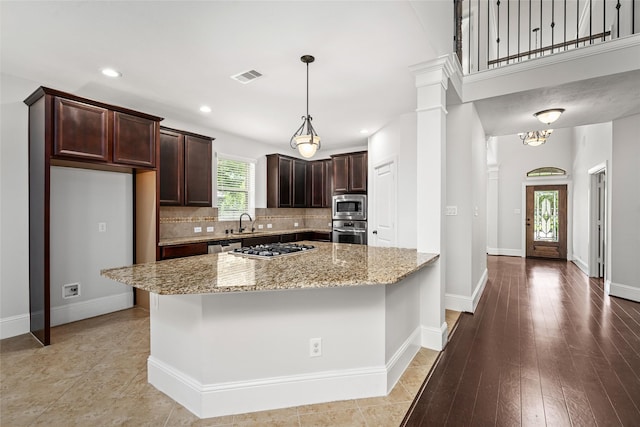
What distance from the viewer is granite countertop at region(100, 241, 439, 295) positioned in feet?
5.40

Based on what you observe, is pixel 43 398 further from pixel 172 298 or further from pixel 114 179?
pixel 114 179

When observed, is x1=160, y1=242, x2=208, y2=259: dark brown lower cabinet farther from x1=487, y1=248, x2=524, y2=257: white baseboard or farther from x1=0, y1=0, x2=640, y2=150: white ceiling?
x1=487, y1=248, x2=524, y2=257: white baseboard

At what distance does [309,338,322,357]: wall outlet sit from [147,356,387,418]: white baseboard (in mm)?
133

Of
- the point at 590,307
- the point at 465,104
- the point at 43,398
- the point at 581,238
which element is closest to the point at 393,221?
the point at 465,104

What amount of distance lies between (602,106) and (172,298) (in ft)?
16.9

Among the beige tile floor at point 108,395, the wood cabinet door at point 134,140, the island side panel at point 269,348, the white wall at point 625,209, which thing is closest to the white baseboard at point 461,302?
the beige tile floor at point 108,395

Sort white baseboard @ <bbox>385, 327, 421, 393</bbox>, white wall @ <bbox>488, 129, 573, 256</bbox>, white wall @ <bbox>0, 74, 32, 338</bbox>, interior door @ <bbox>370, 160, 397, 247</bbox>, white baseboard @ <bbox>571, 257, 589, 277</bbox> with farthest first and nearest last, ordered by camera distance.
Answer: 1. white wall @ <bbox>488, 129, 573, 256</bbox>
2. white baseboard @ <bbox>571, 257, 589, 277</bbox>
3. interior door @ <bbox>370, 160, 397, 247</bbox>
4. white wall @ <bbox>0, 74, 32, 338</bbox>
5. white baseboard @ <bbox>385, 327, 421, 393</bbox>

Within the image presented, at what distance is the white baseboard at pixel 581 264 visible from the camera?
5.97 m

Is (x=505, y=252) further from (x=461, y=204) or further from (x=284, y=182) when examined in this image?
(x=284, y=182)

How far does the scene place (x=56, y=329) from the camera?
3.29 metres

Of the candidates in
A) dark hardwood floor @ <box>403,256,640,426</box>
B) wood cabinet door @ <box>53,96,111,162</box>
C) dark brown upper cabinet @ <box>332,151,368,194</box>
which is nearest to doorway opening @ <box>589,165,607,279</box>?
dark hardwood floor @ <box>403,256,640,426</box>

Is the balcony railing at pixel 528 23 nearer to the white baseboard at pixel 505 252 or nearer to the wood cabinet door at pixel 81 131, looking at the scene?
the wood cabinet door at pixel 81 131

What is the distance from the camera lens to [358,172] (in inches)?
225

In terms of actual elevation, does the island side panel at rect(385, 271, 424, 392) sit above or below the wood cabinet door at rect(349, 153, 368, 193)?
below
